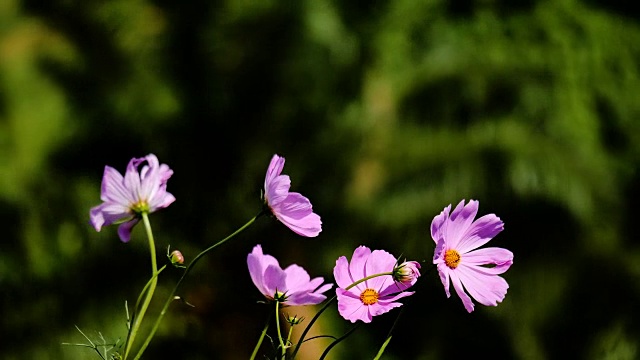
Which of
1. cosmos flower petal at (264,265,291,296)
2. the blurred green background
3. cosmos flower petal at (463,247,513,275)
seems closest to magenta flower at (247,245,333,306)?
cosmos flower petal at (264,265,291,296)

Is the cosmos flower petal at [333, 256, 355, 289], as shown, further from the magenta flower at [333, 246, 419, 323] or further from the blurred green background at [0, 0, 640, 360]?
the blurred green background at [0, 0, 640, 360]

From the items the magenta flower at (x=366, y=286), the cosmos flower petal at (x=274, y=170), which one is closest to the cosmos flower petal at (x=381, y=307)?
the magenta flower at (x=366, y=286)

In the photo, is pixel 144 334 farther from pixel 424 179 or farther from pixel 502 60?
pixel 502 60

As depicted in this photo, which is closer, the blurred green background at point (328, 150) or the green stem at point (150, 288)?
the green stem at point (150, 288)

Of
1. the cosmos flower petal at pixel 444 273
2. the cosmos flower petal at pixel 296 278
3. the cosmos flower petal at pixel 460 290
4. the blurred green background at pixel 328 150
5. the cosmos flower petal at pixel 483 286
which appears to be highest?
the cosmos flower petal at pixel 444 273

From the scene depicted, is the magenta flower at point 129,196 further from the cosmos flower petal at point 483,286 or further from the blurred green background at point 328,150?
the blurred green background at point 328,150

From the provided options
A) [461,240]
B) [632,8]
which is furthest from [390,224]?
[461,240]

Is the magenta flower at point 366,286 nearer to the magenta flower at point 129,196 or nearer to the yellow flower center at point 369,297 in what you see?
the yellow flower center at point 369,297

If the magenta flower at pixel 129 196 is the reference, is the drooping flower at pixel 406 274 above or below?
below
